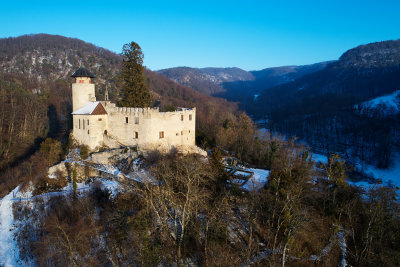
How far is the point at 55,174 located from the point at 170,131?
14.9 metres

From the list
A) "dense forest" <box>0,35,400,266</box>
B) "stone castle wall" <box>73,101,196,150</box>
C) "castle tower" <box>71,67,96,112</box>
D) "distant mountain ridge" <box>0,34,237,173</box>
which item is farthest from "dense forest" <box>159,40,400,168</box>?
"castle tower" <box>71,67,96,112</box>

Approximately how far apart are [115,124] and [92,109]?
3.52m

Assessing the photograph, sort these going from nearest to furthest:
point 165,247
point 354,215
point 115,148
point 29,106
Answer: point 165,247, point 354,215, point 115,148, point 29,106

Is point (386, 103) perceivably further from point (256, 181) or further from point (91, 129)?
point (91, 129)

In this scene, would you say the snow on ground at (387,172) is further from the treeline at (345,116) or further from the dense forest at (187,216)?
the dense forest at (187,216)

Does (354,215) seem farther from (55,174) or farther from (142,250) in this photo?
(55,174)

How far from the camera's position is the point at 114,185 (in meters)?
26.4

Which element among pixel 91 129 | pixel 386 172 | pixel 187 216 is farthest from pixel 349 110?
pixel 187 216

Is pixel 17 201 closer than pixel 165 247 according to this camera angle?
No

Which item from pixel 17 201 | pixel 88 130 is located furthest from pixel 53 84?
pixel 17 201

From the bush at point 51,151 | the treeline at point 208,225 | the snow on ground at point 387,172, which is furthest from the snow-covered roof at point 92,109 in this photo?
the snow on ground at point 387,172

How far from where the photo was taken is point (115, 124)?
106ft

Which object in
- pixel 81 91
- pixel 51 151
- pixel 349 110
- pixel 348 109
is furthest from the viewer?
→ pixel 348 109

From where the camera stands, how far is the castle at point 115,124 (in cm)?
3133
